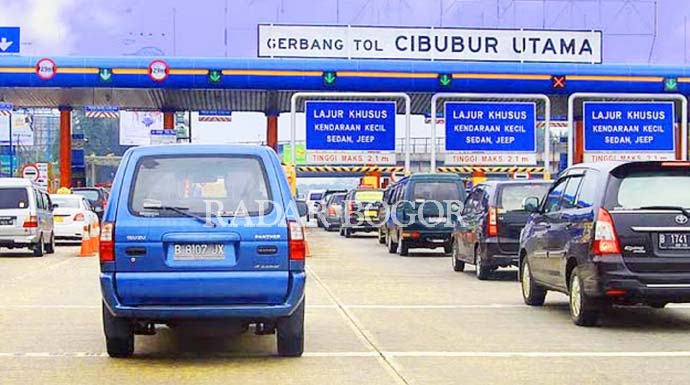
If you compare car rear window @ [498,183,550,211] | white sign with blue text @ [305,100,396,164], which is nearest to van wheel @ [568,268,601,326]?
car rear window @ [498,183,550,211]

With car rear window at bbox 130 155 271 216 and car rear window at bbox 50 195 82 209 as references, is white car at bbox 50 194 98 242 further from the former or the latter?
car rear window at bbox 130 155 271 216

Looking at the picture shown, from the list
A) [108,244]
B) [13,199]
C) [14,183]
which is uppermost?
[14,183]

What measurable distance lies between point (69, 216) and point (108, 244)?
73.9ft

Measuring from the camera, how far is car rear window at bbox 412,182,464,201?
1003 inches

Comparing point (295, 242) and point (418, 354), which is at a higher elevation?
point (295, 242)

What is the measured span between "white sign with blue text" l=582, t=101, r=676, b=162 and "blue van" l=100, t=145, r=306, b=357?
80.3ft

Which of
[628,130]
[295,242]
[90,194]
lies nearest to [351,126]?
[628,130]

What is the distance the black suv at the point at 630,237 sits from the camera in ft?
36.2

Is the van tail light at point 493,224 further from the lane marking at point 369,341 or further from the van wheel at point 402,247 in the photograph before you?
the van wheel at point 402,247

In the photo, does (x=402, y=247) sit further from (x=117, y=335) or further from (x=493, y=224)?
(x=117, y=335)

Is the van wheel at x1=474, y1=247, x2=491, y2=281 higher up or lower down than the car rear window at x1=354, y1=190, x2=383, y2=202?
lower down

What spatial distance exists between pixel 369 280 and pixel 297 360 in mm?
8754

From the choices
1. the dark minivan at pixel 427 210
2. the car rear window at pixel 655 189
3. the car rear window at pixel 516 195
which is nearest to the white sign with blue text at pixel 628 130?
the dark minivan at pixel 427 210

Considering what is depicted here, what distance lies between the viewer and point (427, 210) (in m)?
25.1
